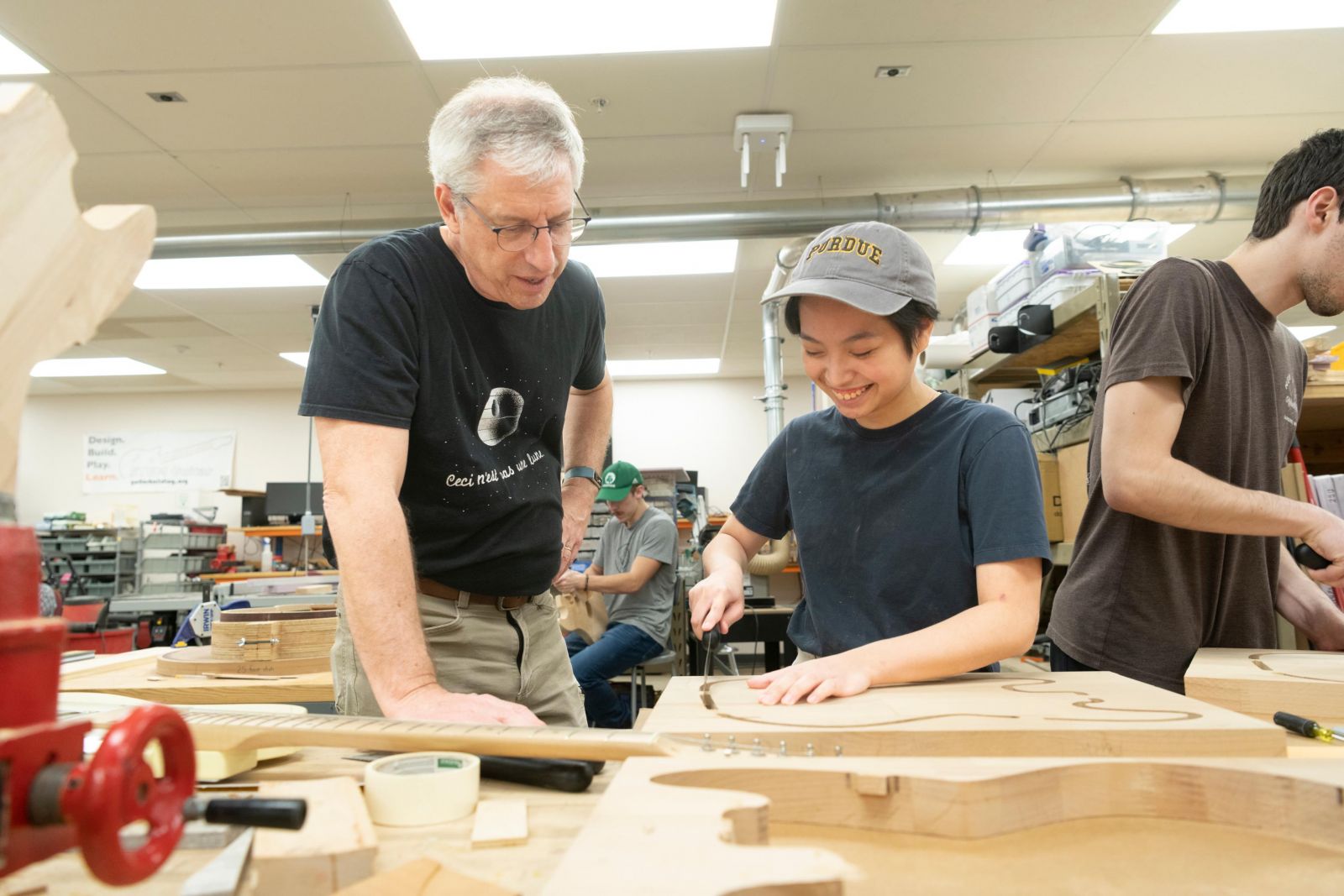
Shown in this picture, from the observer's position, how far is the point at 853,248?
124cm

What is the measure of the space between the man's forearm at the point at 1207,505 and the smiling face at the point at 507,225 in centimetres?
104

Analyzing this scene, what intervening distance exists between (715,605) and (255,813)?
0.94m

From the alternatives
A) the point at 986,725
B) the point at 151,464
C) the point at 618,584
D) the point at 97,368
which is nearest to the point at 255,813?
the point at 986,725

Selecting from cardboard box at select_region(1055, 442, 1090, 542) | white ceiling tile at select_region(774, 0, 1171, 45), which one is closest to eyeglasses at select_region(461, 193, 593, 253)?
cardboard box at select_region(1055, 442, 1090, 542)

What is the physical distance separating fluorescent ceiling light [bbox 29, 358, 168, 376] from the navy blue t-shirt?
8310 millimetres

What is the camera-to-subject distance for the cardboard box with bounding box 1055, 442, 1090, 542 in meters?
2.65

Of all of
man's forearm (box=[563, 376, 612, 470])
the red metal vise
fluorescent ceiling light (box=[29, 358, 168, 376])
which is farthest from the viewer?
fluorescent ceiling light (box=[29, 358, 168, 376])

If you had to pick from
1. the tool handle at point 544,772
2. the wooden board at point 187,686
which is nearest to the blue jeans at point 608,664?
the wooden board at point 187,686

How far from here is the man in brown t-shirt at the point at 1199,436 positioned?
4.55ft

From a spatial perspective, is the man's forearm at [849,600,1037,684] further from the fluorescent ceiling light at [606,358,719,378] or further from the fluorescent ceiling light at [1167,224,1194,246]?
the fluorescent ceiling light at [606,358,719,378]

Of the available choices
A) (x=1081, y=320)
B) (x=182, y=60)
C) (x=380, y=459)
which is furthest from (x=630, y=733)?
(x=182, y=60)

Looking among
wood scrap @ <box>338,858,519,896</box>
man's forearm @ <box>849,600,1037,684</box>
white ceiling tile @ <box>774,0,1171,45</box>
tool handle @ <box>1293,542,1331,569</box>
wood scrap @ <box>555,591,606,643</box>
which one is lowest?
wood scrap @ <box>555,591,606,643</box>

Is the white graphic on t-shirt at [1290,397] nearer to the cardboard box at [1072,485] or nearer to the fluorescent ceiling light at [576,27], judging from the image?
the cardboard box at [1072,485]

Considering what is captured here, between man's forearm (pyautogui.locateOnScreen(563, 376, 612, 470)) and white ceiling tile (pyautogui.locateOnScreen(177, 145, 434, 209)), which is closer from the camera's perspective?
man's forearm (pyautogui.locateOnScreen(563, 376, 612, 470))
